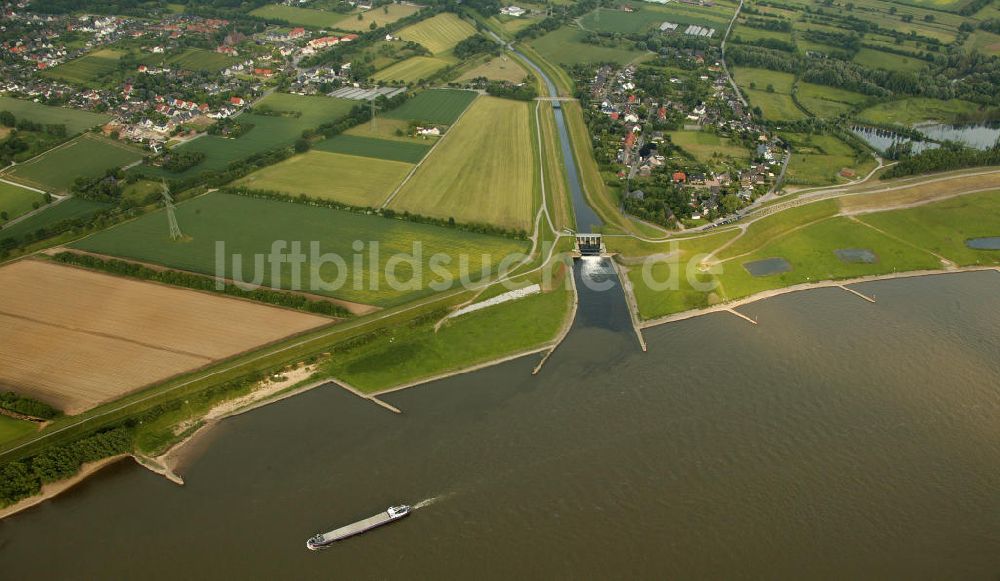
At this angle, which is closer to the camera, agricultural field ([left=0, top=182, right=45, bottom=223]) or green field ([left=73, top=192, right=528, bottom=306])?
green field ([left=73, top=192, right=528, bottom=306])

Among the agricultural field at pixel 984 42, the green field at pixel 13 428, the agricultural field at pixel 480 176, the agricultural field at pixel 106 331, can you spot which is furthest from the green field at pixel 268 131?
the agricultural field at pixel 984 42

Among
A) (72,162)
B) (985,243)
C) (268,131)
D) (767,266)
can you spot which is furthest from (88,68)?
(985,243)

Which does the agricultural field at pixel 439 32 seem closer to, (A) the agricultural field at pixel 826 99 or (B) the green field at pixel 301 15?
(B) the green field at pixel 301 15

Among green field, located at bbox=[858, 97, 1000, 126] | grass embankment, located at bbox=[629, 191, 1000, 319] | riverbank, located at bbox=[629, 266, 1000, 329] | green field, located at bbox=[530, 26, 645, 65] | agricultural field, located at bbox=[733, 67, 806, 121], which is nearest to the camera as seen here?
riverbank, located at bbox=[629, 266, 1000, 329]

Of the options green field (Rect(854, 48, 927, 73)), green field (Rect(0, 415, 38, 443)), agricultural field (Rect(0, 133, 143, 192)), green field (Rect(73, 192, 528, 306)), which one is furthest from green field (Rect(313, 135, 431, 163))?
green field (Rect(854, 48, 927, 73))

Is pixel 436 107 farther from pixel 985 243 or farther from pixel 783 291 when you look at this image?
pixel 985 243

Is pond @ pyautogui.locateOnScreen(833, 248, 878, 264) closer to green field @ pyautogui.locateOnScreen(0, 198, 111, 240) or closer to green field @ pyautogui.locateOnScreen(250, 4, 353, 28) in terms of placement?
green field @ pyautogui.locateOnScreen(0, 198, 111, 240)
